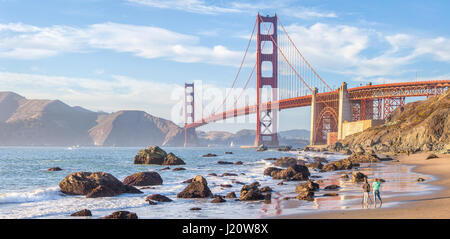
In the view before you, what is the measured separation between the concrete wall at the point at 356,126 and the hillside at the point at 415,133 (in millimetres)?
2956

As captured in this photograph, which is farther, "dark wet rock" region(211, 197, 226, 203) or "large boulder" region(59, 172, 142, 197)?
"large boulder" region(59, 172, 142, 197)

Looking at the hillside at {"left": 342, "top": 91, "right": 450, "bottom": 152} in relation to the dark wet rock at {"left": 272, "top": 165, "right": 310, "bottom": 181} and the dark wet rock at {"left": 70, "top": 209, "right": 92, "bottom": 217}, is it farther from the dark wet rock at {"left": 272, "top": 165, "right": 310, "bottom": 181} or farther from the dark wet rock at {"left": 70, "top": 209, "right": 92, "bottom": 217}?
the dark wet rock at {"left": 70, "top": 209, "right": 92, "bottom": 217}

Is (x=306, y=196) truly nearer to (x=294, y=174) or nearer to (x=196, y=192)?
(x=196, y=192)

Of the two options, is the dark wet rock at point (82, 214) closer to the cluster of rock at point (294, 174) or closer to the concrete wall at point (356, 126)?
the cluster of rock at point (294, 174)

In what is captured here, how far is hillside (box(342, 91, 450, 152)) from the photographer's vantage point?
4450 cm

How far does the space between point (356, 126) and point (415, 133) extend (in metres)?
22.3

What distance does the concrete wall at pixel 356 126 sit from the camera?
66.5 m

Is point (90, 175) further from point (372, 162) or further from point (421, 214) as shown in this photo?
point (372, 162)

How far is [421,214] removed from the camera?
9484mm

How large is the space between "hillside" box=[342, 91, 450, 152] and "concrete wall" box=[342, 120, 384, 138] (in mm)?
2956

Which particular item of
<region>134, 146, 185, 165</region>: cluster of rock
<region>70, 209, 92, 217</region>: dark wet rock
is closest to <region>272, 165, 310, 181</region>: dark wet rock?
<region>70, 209, 92, 217</region>: dark wet rock

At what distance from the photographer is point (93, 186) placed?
15.6 metres
